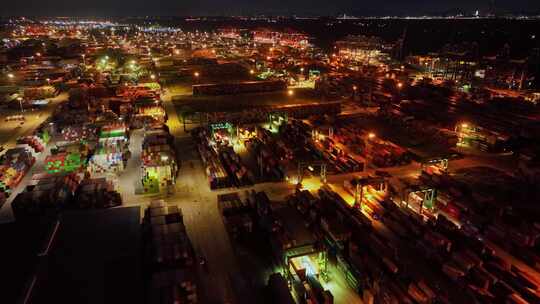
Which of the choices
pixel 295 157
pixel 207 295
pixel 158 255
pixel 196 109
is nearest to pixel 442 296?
pixel 207 295

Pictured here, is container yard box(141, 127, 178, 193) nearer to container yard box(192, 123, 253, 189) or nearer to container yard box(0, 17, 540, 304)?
container yard box(0, 17, 540, 304)

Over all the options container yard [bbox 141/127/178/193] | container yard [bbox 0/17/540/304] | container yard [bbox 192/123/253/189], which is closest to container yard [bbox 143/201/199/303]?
container yard [bbox 0/17/540/304]

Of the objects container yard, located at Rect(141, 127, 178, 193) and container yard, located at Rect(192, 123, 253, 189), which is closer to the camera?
container yard, located at Rect(141, 127, 178, 193)

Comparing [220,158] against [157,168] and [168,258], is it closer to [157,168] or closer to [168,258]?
[157,168]

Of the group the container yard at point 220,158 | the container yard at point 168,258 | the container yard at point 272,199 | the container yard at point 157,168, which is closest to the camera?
the container yard at point 168,258

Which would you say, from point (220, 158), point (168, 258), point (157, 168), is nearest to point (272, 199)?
point (220, 158)

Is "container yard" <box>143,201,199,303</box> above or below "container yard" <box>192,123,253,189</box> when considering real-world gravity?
above

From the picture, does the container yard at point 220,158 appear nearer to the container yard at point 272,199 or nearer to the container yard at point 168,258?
the container yard at point 272,199

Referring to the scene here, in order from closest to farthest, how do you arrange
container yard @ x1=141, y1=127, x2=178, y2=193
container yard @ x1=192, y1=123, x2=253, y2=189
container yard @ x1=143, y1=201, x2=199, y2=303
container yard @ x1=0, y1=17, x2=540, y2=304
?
container yard @ x1=143, y1=201, x2=199, y2=303
container yard @ x1=0, y1=17, x2=540, y2=304
container yard @ x1=141, y1=127, x2=178, y2=193
container yard @ x1=192, y1=123, x2=253, y2=189

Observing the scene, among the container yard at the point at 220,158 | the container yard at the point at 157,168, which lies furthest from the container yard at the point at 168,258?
the container yard at the point at 220,158

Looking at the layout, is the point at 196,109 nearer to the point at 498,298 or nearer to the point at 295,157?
the point at 295,157

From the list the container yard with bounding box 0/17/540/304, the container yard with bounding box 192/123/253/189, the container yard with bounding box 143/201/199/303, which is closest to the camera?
the container yard with bounding box 143/201/199/303

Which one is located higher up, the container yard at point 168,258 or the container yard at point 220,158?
the container yard at point 168,258
